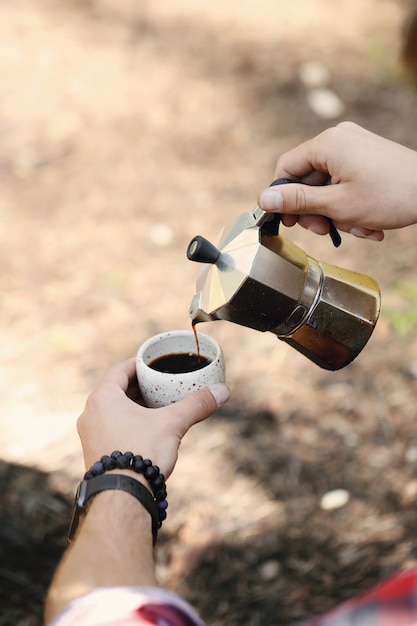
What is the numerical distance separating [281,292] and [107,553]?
2.21ft

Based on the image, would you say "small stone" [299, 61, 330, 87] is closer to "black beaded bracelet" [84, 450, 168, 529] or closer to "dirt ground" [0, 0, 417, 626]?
"dirt ground" [0, 0, 417, 626]

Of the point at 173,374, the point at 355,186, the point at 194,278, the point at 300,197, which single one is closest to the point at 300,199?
the point at 300,197

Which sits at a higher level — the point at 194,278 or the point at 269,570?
the point at 194,278

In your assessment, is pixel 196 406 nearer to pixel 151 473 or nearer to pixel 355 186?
pixel 151 473

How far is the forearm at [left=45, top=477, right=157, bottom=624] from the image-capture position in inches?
44.2

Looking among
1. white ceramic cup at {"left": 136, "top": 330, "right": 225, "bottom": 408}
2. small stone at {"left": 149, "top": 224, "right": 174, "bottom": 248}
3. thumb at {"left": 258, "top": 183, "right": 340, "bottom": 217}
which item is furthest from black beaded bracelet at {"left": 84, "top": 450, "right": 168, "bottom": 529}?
small stone at {"left": 149, "top": 224, "right": 174, "bottom": 248}

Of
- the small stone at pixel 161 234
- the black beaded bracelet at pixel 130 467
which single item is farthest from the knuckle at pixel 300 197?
the small stone at pixel 161 234

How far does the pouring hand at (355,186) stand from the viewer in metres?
1.63

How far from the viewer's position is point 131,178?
175 inches

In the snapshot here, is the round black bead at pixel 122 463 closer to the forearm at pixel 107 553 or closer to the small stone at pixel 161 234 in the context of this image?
the forearm at pixel 107 553

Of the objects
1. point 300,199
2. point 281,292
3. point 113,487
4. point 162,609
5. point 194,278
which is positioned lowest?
point 162,609

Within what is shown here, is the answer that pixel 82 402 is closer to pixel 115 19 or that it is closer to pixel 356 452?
pixel 356 452

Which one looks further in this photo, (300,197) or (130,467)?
(300,197)

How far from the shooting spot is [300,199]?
1.65 metres
